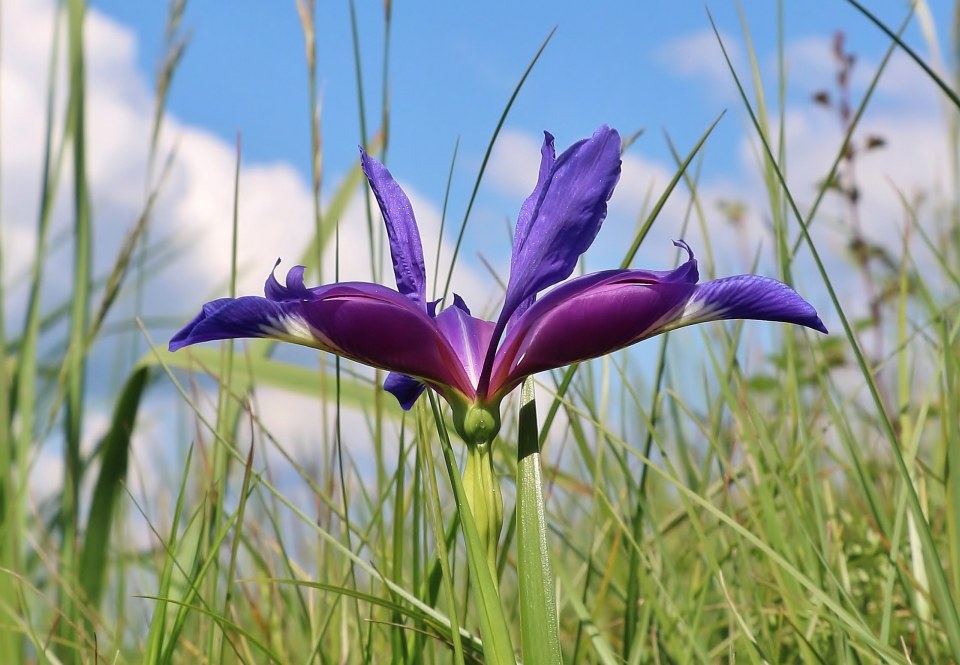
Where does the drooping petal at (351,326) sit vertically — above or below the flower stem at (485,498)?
above

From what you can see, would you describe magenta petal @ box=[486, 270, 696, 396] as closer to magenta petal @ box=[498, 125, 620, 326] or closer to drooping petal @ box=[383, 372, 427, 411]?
magenta petal @ box=[498, 125, 620, 326]

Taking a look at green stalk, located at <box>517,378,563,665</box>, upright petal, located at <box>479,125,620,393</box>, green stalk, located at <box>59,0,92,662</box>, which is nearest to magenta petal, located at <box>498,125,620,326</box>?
upright petal, located at <box>479,125,620,393</box>

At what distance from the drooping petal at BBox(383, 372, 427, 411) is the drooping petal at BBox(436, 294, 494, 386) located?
0.14 meters

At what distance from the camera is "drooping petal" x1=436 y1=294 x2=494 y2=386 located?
71 centimetres

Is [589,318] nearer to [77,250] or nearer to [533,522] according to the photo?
[533,522]

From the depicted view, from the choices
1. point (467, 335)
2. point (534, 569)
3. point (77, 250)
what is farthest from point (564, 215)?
point (77, 250)

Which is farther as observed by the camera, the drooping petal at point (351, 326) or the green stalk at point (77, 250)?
the green stalk at point (77, 250)

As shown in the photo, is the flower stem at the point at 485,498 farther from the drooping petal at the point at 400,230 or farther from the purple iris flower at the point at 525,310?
the drooping petal at the point at 400,230

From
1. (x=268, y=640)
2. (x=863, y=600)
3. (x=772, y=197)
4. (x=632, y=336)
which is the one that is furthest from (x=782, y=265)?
(x=268, y=640)

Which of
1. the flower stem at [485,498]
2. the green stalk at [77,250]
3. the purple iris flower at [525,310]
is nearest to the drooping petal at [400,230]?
the purple iris flower at [525,310]

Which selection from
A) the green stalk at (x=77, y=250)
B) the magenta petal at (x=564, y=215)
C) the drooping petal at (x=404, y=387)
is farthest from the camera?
the green stalk at (x=77, y=250)

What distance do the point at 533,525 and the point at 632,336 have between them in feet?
0.51

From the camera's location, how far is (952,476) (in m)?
0.95

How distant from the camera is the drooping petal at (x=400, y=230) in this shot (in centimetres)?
72
